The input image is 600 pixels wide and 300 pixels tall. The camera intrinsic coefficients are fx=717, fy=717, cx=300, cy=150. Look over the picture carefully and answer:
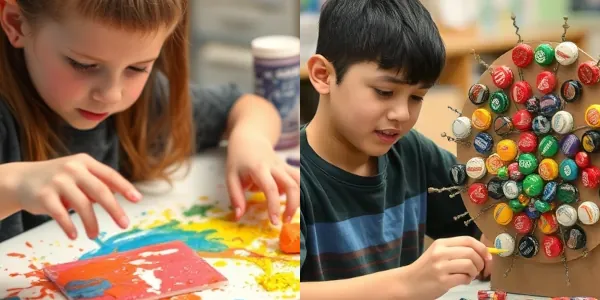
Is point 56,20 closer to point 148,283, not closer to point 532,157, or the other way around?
point 148,283

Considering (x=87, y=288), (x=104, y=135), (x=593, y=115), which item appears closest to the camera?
(x=593, y=115)

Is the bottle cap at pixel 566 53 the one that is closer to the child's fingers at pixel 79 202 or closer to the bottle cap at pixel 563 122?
the bottle cap at pixel 563 122

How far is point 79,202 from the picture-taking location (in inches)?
19.2

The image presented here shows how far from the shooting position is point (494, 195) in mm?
470

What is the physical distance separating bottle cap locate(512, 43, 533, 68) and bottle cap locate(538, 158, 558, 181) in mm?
61

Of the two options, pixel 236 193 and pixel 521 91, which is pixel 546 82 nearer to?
pixel 521 91

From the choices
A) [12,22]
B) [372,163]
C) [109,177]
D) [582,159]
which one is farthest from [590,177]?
[12,22]

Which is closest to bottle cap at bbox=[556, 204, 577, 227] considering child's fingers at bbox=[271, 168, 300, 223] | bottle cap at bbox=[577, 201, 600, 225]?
bottle cap at bbox=[577, 201, 600, 225]

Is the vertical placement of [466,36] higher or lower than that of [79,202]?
higher

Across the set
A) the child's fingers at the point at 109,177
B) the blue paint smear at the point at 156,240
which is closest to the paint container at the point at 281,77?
the blue paint smear at the point at 156,240

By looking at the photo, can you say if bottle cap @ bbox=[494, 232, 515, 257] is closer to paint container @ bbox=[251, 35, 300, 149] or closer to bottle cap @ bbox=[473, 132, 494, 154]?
bottle cap @ bbox=[473, 132, 494, 154]

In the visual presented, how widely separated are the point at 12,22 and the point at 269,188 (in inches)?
10.8

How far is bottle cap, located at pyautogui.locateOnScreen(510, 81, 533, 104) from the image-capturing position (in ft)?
1.46

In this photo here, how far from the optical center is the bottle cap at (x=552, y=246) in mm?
461
